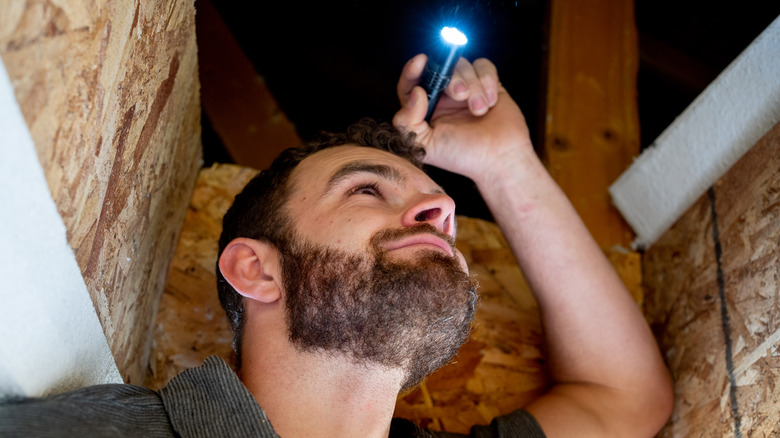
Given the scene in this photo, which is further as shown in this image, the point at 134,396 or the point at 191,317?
the point at 191,317

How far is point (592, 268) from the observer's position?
64.8 inches

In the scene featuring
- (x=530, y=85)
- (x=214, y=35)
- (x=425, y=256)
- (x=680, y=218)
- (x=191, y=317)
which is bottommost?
(x=191, y=317)

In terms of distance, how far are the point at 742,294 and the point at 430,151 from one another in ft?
2.56

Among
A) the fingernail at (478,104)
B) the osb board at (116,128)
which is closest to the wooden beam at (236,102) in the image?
the osb board at (116,128)

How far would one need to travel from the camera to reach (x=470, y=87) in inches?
66.4

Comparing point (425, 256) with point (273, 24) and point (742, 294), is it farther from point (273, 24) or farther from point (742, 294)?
point (273, 24)

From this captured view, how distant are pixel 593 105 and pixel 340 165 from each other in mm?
1007

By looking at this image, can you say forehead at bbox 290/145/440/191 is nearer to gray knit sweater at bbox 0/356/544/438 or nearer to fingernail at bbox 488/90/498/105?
fingernail at bbox 488/90/498/105

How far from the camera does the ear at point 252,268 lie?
4.36 ft

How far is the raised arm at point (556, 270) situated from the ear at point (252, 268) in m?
0.51

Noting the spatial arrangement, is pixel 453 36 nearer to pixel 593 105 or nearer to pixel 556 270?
pixel 556 270

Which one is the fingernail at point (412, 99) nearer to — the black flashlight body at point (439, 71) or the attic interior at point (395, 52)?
the black flashlight body at point (439, 71)

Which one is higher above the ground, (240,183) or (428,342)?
(240,183)

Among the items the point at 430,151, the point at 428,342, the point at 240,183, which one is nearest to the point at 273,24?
the point at 240,183
